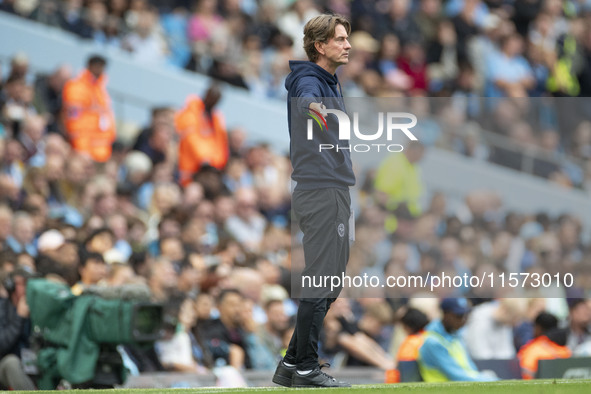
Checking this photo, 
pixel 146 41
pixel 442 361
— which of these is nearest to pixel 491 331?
pixel 442 361

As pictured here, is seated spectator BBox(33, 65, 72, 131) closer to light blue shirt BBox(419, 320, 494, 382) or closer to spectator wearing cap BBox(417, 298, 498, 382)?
spectator wearing cap BBox(417, 298, 498, 382)

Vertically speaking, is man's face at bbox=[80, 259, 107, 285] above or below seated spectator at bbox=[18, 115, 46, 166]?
below

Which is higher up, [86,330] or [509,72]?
[509,72]

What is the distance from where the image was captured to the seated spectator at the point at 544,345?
800 centimetres

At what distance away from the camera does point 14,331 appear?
22.8 feet

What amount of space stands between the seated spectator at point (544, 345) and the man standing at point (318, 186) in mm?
2948

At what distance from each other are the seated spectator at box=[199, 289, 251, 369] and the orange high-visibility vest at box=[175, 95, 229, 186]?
2.60 m

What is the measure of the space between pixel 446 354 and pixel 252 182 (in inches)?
174

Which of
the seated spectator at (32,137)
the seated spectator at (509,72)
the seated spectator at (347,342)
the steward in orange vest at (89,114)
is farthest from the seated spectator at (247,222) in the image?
the seated spectator at (509,72)

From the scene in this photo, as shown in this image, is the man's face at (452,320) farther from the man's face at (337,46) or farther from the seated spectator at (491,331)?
the man's face at (337,46)

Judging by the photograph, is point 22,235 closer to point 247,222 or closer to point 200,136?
point 247,222

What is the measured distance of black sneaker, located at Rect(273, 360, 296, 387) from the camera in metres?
5.44

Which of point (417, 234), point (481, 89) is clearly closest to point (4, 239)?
point (417, 234)

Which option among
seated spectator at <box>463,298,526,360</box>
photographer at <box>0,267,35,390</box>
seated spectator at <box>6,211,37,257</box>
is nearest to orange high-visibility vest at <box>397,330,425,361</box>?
seated spectator at <box>463,298,526,360</box>
